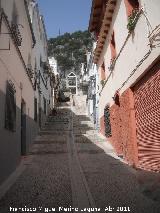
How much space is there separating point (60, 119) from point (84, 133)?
8.31 meters

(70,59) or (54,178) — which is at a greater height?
(70,59)

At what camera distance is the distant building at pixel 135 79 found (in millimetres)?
9016

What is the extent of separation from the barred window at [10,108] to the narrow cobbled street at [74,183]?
1.64 meters

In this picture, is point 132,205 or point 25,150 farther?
point 25,150

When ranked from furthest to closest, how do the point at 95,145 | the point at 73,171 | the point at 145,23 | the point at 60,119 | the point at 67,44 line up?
the point at 67,44
the point at 60,119
the point at 95,145
the point at 73,171
the point at 145,23

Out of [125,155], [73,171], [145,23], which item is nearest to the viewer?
[145,23]

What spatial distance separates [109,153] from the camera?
14.8m

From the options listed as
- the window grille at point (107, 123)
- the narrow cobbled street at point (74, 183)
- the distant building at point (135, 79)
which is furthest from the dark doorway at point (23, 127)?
the window grille at point (107, 123)

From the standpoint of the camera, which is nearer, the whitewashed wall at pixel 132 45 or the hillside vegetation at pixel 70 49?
the whitewashed wall at pixel 132 45

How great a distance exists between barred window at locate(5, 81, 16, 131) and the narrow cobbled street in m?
1.64

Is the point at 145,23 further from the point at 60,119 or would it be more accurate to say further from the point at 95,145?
the point at 60,119

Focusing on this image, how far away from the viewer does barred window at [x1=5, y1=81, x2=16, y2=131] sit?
31.4 ft

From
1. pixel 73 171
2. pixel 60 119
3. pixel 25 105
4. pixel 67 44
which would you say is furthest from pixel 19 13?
pixel 67 44

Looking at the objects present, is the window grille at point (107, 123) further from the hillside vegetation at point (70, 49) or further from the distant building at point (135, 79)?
the hillside vegetation at point (70, 49)
